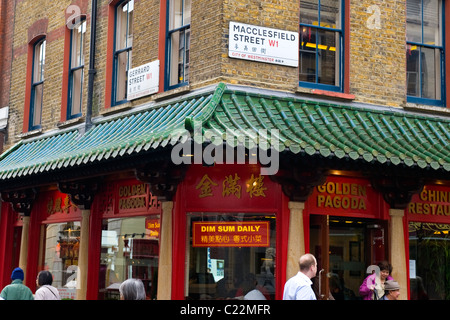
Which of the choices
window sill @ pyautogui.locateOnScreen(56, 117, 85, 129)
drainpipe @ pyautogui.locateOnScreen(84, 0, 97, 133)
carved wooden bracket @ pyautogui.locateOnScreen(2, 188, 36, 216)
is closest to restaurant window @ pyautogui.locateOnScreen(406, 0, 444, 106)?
drainpipe @ pyautogui.locateOnScreen(84, 0, 97, 133)

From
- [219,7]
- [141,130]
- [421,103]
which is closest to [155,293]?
[141,130]

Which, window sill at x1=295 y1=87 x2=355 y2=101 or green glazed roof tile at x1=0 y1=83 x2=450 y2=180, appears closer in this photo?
green glazed roof tile at x1=0 y1=83 x2=450 y2=180

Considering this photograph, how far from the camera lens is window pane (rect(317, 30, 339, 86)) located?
13.2 m

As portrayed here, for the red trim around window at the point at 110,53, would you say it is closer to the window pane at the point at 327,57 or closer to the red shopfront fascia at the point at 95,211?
the red shopfront fascia at the point at 95,211

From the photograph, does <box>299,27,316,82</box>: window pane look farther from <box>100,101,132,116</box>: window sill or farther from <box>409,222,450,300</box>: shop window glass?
<box>100,101,132,116</box>: window sill

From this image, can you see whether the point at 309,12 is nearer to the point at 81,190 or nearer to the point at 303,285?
the point at 81,190

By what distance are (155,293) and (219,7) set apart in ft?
16.2

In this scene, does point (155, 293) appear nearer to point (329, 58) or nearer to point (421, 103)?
point (329, 58)

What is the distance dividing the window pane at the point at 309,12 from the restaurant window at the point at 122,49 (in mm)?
3653

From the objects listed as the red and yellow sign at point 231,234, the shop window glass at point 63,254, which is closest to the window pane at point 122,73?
the shop window glass at point 63,254

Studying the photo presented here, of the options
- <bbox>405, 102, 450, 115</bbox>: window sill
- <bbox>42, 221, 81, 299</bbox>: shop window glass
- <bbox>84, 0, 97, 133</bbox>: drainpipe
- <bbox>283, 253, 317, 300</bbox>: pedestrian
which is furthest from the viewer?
<bbox>42, 221, 81, 299</bbox>: shop window glass

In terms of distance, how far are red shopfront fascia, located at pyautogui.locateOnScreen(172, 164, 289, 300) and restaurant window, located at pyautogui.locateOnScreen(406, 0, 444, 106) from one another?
3.63 metres

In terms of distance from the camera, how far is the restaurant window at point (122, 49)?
48.9ft

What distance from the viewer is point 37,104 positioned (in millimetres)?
17812
